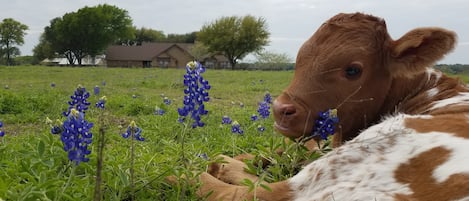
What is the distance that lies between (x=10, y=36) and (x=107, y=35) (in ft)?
75.7

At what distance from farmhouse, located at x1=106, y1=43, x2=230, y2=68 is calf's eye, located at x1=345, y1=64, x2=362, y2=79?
90.2m

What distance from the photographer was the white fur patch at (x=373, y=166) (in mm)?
2475

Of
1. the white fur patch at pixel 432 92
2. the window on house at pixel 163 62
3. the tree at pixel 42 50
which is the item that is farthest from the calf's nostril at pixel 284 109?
the window on house at pixel 163 62

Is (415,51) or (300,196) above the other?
(415,51)

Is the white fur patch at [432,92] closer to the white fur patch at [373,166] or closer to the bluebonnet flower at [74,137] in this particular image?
the white fur patch at [373,166]

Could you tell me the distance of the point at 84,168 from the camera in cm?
308

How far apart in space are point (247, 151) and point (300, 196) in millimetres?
2275

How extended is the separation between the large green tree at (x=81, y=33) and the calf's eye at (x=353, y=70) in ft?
257

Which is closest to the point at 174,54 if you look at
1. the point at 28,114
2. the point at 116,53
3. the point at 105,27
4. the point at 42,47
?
the point at 116,53

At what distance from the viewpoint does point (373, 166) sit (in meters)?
2.66

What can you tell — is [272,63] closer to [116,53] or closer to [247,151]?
[116,53]

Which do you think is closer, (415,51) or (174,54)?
(415,51)

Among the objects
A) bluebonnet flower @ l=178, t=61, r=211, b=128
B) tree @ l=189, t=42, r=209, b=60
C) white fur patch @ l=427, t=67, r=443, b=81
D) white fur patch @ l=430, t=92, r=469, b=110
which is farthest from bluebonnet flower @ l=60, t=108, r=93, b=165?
tree @ l=189, t=42, r=209, b=60

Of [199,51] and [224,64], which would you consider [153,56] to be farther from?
[199,51]
